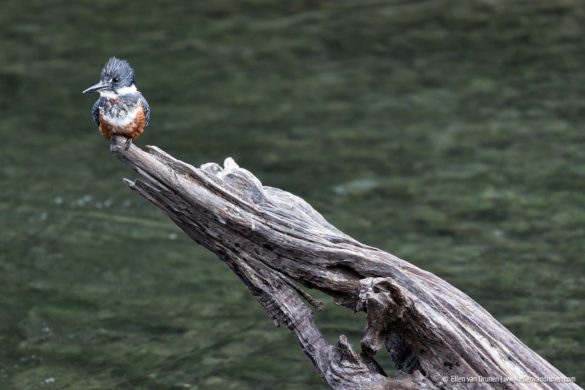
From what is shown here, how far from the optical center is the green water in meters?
7.91

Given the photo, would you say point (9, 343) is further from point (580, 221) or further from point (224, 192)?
point (580, 221)

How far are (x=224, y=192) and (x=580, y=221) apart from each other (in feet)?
17.1

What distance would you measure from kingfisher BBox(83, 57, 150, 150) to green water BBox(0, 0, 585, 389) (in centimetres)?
249

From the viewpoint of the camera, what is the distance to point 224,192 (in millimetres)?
5000

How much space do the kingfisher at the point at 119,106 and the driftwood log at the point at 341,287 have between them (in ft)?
0.47

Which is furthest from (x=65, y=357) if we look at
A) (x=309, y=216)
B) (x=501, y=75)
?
(x=501, y=75)

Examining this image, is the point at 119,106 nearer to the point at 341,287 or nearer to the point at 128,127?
the point at 128,127

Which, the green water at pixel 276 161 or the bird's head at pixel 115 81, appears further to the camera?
the green water at pixel 276 161

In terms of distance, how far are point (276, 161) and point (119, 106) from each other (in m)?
5.44

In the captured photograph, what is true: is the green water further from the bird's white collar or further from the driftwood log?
the bird's white collar

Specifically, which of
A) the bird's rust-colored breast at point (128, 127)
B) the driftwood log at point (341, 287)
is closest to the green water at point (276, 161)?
the driftwood log at point (341, 287)

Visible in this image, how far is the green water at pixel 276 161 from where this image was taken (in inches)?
311

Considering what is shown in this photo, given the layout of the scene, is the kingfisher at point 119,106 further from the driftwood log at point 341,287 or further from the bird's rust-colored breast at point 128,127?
the driftwood log at point 341,287

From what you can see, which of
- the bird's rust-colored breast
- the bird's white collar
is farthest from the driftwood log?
the bird's white collar
